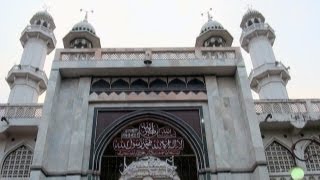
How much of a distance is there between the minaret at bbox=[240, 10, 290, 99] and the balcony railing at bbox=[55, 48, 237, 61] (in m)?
7.44

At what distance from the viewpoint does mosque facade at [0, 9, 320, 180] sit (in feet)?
41.1

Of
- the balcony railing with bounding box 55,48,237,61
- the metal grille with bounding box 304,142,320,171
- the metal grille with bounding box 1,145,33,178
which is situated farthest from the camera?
the balcony railing with bounding box 55,48,237,61

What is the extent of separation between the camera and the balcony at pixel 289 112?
14469mm


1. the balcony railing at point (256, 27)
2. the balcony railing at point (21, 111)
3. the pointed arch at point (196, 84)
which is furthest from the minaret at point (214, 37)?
the balcony railing at point (21, 111)

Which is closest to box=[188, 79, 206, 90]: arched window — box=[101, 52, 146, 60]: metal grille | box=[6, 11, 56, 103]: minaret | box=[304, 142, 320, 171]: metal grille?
box=[101, 52, 146, 60]: metal grille

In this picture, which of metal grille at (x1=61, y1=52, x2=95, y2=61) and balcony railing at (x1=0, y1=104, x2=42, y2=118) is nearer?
balcony railing at (x1=0, y1=104, x2=42, y2=118)

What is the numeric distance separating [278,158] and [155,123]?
484 cm

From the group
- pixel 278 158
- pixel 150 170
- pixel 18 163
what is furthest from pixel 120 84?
pixel 278 158

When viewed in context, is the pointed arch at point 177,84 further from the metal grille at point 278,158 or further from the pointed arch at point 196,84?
the metal grille at point 278,158

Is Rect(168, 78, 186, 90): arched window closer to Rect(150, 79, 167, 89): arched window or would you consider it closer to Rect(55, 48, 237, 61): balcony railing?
Rect(150, 79, 167, 89): arched window

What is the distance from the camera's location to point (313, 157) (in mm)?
14188

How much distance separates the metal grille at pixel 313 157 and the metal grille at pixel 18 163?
1037 centimetres

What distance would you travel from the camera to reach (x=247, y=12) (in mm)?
24984

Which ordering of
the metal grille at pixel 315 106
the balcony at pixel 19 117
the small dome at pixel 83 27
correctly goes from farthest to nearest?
1. the small dome at pixel 83 27
2. the metal grille at pixel 315 106
3. the balcony at pixel 19 117
